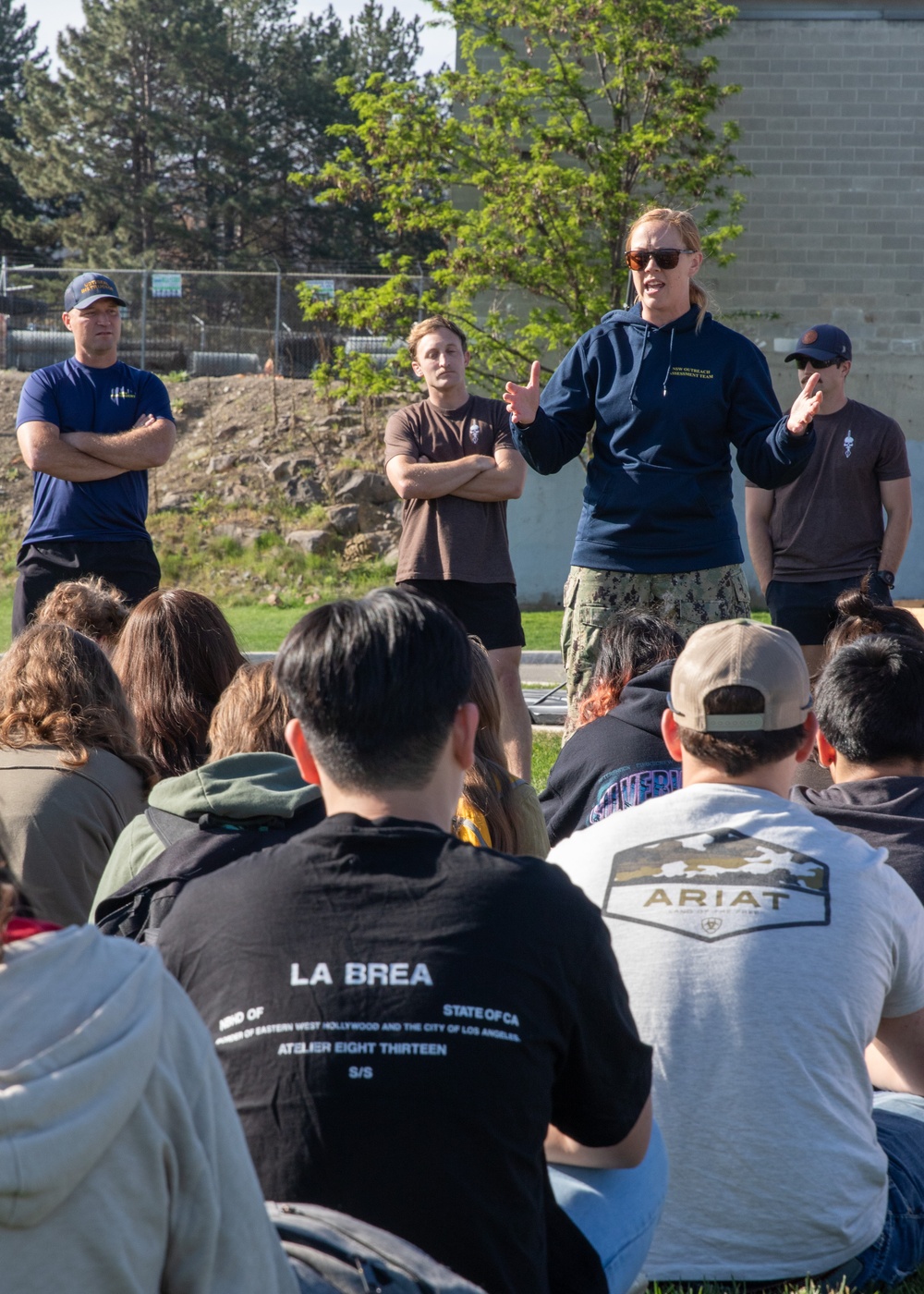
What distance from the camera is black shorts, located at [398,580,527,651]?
6.46 m

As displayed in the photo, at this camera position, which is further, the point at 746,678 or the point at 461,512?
the point at 461,512

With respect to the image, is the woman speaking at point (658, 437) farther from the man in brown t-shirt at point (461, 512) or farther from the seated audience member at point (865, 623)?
the man in brown t-shirt at point (461, 512)

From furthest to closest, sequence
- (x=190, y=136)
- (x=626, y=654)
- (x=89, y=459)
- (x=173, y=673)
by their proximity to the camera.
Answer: (x=190, y=136) < (x=89, y=459) < (x=626, y=654) < (x=173, y=673)

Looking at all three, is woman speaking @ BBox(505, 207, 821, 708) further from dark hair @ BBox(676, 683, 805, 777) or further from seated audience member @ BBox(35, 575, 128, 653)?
dark hair @ BBox(676, 683, 805, 777)

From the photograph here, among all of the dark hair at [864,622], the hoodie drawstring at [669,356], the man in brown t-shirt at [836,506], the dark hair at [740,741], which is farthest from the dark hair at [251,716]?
the man in brown t-shirt at [836,506]

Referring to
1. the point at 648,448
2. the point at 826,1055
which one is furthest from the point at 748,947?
the point at 648,448

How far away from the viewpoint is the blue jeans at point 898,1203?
2.46 m

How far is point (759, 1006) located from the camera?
2.24 metres

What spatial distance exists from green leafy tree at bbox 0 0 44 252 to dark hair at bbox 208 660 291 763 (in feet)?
132

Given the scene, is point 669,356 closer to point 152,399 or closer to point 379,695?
point 152,399

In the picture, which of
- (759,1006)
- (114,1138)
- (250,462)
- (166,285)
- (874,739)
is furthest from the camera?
(166,285)

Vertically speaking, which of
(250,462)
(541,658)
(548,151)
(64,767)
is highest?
(548,151)

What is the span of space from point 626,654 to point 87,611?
6.32 feet

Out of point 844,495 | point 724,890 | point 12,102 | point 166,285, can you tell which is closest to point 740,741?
point 724,890
